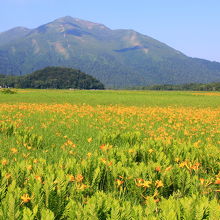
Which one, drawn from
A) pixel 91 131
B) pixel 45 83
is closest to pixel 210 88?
pixel 45 83

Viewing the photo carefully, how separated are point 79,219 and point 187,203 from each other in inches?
45.6

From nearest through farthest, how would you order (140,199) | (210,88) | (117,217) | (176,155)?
(117,217), (140,199), (176,155), (210,88)

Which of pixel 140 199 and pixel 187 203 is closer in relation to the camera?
pixel 187 203

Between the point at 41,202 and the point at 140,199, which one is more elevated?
the point at 41,202

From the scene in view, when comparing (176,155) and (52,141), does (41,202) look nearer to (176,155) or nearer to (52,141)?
(176,155)

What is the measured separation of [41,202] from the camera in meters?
3.19

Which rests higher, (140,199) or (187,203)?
(187,203)

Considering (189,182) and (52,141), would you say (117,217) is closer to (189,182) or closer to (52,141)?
(189,182)

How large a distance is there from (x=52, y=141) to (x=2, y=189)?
16.1 ft

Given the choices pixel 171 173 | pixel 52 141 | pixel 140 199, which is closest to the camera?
pixel 140 199

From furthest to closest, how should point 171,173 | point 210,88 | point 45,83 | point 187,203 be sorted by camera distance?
1. point 45,83
2. point 210,88
3. point 171,173
4. point 187,203

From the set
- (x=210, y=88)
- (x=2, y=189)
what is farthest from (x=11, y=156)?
(x=210, y=88)

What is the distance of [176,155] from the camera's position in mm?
5930

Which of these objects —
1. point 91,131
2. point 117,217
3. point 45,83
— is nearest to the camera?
point 117,217
